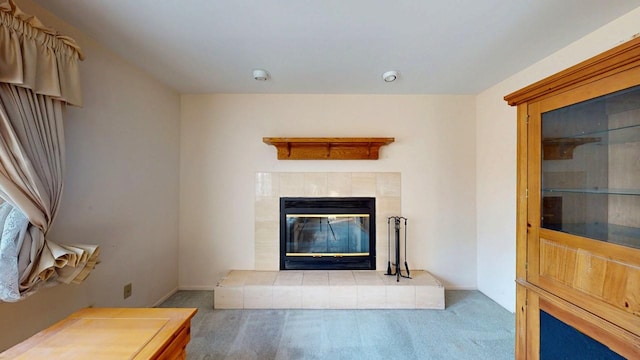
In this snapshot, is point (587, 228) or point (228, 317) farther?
point (228, 317)

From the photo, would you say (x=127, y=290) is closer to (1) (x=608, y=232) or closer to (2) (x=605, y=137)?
(1) (x=608, y=232)

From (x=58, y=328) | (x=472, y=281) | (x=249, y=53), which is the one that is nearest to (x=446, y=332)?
(x=472, y=281)

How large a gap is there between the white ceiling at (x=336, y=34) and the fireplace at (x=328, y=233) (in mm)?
1365

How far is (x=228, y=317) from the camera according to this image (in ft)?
7.87

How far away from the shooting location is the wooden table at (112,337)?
1059 millimetres

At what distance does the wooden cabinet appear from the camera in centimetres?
104

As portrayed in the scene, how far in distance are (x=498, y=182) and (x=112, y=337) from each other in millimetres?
3240

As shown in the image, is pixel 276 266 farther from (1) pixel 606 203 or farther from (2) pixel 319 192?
(1) pixel 606 203

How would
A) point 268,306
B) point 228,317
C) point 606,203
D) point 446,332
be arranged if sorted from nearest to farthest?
point 606,203 < point 446,332 < point 228,317 < point 268,306

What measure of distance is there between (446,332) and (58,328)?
257cm

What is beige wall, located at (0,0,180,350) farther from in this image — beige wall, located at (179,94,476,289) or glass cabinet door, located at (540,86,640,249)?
glass cabinet door, located at (540,86,640,249)

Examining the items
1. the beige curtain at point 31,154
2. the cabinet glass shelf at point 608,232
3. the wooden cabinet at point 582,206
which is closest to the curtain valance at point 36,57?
the beige curtain at point 31,154

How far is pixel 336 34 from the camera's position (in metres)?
1.76

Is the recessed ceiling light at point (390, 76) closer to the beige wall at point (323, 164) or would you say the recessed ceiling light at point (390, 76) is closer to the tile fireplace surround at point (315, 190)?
the beige wall at point (323, 164)
